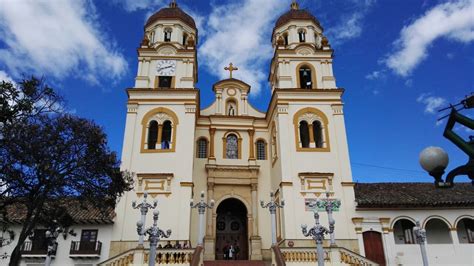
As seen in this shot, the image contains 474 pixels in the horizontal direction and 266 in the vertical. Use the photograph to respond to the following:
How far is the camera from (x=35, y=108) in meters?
12.9

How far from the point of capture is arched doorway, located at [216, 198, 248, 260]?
939 inches

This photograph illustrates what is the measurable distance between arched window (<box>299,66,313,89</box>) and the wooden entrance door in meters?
10.1

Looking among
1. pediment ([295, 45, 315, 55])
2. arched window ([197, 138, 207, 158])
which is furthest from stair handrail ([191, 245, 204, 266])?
pediment ([295, 45, 315, 55])

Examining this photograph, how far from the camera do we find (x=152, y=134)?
79.7 ft

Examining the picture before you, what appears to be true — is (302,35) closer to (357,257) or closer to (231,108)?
(231,108)

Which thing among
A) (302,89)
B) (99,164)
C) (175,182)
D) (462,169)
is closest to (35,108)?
(99,164)

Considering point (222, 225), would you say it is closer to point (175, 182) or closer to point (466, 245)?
point (175, 182)

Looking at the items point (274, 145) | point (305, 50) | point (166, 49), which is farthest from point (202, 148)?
point (305, 50)

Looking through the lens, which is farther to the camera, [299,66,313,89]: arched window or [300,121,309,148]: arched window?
[299,66,313,89]: arched window

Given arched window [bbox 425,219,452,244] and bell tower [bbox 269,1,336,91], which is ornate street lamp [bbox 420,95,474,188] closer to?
arched window [bbox 425,219,452,244]

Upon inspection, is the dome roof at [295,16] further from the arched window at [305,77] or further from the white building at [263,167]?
the arched window at [305,77]

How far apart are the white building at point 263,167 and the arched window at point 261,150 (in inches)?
2.7

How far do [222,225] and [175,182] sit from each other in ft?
15.5

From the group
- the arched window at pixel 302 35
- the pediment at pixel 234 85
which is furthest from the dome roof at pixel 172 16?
the arched window at pixel 302 35
